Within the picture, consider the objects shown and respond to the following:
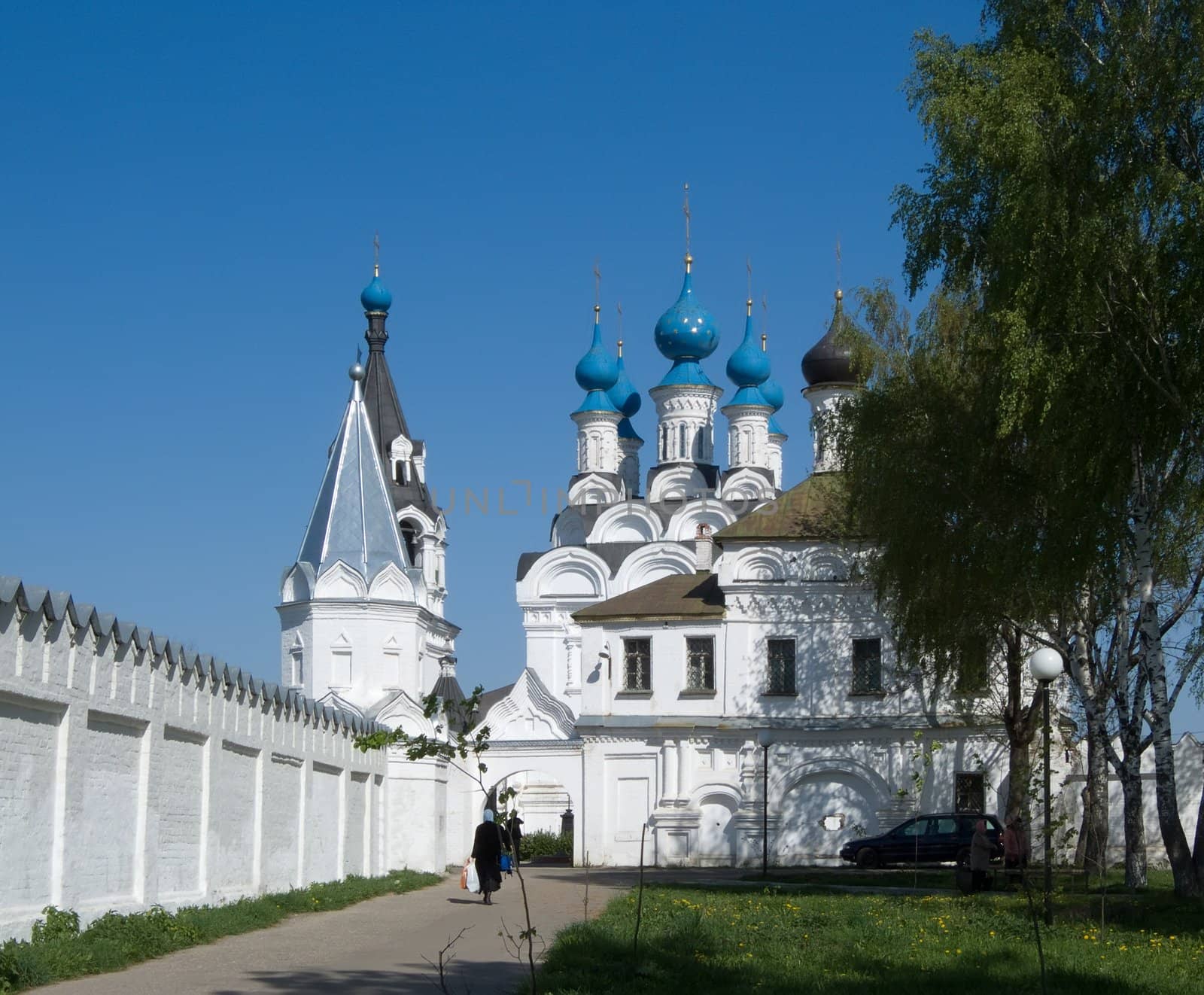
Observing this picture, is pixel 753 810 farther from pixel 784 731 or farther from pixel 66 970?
pixel 66 970

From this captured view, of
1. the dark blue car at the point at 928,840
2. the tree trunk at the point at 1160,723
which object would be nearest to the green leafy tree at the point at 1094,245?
the tree trunk at the point at 1160,723

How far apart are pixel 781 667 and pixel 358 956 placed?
19.3 meters

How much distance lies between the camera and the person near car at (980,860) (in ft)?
63.6

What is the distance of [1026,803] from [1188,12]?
430 inches

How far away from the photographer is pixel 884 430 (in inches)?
899

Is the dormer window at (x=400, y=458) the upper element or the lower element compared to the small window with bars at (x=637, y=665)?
upper

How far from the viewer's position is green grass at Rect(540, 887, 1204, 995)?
10.0m

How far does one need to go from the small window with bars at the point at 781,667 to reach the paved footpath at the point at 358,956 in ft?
39.6

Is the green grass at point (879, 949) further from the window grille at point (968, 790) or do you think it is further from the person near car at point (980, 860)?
the window grille at point (968, 790)

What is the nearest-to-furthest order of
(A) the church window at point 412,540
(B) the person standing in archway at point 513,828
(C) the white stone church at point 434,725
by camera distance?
(B) the person standing in archway at point 513,828
(C) the white stone church at point 434,725
(A) the church window at point 412,540

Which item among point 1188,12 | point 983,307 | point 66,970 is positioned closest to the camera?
point 66,970

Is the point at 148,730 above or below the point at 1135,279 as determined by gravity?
below

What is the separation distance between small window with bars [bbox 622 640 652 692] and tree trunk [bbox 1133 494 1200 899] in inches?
574

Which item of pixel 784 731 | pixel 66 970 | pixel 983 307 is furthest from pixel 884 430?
pixel 66 970
